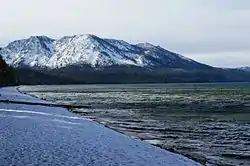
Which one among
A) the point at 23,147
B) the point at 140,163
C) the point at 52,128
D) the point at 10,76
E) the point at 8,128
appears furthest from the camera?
the point at 10,76

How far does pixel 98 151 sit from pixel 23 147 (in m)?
4.41

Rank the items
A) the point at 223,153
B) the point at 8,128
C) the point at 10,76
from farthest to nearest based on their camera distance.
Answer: the point at 10,76 < the point at 8,128 < the point at 223,153

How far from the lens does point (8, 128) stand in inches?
1602

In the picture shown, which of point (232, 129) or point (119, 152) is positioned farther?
point (232, 129)

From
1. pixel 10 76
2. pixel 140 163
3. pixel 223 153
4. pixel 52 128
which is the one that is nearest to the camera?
pixel 140 163

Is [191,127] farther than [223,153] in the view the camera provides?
Yes

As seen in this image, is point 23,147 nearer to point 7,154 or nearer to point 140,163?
point 7,154

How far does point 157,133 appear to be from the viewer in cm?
4500

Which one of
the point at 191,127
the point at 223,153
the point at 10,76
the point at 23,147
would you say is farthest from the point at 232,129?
the point at 10,76

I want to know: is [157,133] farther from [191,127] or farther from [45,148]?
[45,148]

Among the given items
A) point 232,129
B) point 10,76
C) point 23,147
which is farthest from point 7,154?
point 10,76

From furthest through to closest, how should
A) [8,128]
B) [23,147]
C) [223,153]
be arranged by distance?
[8,128] → [223,153] → [23,147]

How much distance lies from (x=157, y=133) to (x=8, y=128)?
13199mm

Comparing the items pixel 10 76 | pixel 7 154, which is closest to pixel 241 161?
pixel 7 154
